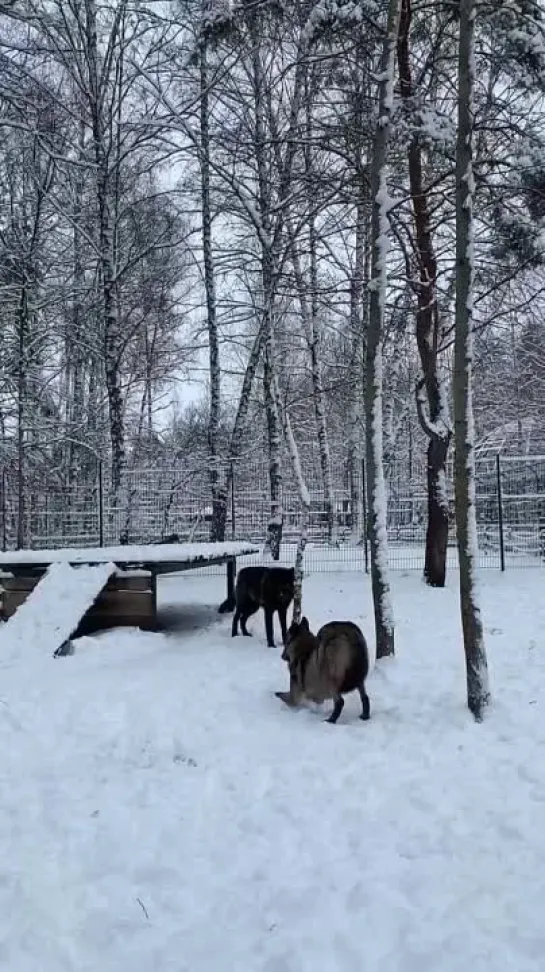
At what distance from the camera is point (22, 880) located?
298 cm

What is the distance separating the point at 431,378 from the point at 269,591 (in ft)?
16.6

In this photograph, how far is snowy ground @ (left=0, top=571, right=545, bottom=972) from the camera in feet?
8.32

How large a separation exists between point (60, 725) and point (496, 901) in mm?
3335

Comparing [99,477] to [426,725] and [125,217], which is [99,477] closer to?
[125,217]

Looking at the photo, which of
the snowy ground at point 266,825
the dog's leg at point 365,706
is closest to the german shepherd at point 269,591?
the snowy ground at point 266,825

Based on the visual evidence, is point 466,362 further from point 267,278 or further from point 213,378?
point 213,378

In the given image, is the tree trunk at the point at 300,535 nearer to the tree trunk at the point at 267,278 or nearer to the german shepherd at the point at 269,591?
the german shepherd at the point at 269,591

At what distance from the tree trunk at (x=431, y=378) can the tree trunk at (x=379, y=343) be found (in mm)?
3511

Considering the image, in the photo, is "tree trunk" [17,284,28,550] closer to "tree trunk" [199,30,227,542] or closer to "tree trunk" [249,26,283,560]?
"tree trunk" [199,30,227,542]

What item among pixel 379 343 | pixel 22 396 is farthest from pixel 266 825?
pixel 22 396

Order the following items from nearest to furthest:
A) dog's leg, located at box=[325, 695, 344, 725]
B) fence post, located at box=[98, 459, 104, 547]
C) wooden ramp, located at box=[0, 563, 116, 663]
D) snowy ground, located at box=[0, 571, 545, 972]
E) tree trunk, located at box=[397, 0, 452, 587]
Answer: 1. snowy ground, located at box=[0, 571, 545, 972]
2. dog's leg, located at box=[325, 695, 344, 725]
3. wooden ramp, located at box=[0, 563, 116, 663]
4. tree trunk, located at box=[397, 0, 452, 587]
5. fence post, located at box=[98, 459, 104, 547]

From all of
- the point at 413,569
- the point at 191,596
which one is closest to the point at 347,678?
the point at 191,596

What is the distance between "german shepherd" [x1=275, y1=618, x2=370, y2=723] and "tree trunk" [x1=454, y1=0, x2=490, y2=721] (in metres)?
0.76

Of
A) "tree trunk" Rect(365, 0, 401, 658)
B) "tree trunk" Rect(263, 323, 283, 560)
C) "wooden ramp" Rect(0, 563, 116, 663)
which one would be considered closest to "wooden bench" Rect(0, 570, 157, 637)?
"wooden ramp" Rect(0, 563, 116, 663)
